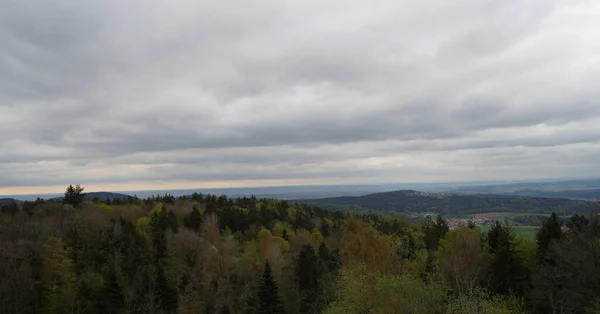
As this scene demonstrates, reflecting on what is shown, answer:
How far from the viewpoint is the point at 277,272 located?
5916cm

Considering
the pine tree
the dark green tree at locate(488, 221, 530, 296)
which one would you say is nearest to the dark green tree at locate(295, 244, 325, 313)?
the pine tree

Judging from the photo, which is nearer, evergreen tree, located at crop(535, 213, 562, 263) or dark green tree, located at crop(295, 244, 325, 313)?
evergreen tree, located at crop(535, 213, 562, 263)

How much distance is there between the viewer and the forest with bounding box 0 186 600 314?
31328mm

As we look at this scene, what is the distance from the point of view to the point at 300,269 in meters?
59.5

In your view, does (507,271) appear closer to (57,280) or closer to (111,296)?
(111,296)

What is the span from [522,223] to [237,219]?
15182 cm

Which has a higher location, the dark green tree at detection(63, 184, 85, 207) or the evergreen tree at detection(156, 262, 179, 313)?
the dark green tree at detection(63, 184, 85, 207)

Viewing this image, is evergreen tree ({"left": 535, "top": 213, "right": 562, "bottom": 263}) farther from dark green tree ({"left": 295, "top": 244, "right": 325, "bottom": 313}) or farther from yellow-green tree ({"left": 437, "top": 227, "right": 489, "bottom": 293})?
dark green tree ({"left": 295, "top": 244, "right": 325, "bottom": 313})

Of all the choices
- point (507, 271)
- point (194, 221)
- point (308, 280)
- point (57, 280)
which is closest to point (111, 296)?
point (57, 280)

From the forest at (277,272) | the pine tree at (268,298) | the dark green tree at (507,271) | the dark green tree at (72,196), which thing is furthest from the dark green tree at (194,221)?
the dark green tree at (507,271)

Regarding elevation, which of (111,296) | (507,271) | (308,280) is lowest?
(308,280)

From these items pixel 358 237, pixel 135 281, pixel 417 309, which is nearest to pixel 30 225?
pixel 135 281

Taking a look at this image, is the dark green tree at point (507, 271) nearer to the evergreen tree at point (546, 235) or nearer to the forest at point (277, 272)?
the forest at point (277, 272)

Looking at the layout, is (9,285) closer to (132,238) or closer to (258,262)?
(132,238)
